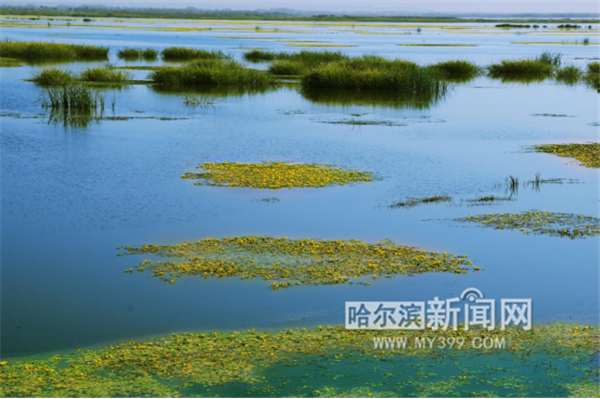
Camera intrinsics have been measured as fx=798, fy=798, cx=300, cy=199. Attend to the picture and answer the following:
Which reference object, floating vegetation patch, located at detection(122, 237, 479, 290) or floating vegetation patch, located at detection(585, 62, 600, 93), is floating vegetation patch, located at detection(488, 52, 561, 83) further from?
floating vegetation patch, located at detection(122, 237, 479, 290)

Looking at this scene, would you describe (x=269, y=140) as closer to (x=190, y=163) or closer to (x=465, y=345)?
(x=190, y=163)

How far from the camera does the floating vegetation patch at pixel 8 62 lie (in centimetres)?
4282

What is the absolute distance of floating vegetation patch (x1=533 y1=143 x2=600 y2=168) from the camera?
62.3 feet

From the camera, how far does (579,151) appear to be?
2028 cm

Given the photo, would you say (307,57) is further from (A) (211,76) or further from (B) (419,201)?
(B) (419,201)

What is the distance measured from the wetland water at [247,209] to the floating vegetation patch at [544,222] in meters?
0.33

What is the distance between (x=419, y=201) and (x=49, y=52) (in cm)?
3752

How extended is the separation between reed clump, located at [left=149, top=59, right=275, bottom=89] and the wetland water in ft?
21.9

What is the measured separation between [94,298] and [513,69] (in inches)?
1561

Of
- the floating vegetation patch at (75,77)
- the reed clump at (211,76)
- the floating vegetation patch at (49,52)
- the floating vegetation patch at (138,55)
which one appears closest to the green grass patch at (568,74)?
the reed clump at (211,76)

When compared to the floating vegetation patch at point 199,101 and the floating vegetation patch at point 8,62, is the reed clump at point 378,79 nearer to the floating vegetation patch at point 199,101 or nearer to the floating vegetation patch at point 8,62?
the floating vegetation patch at point 199,101

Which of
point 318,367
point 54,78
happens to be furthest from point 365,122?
point 318,367

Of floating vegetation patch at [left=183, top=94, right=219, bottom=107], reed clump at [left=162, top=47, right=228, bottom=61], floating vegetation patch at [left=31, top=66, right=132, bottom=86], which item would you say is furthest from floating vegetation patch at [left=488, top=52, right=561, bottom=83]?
floating vegetation patch at [left=31, top=66, right=132, bottom=86]

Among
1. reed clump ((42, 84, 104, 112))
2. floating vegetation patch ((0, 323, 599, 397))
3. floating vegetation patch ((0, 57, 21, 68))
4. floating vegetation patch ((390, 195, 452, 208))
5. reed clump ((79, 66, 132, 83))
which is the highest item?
floating vegetation patch ((0, 57, 21, 68))
